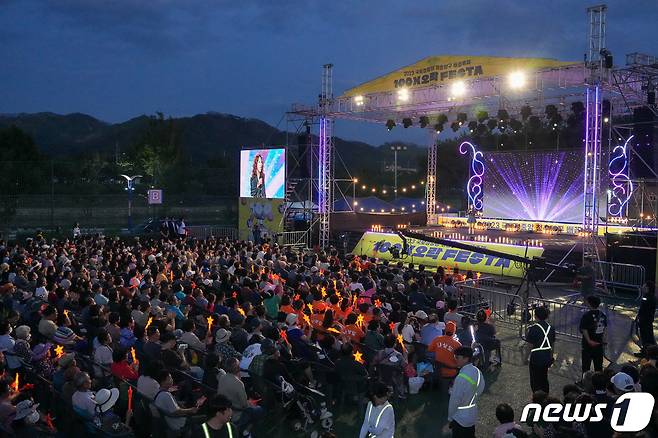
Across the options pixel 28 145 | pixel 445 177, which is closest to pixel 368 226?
pixel 28 145

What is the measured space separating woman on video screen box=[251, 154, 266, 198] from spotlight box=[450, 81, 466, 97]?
1115cm

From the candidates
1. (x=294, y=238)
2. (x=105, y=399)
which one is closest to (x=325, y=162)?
(x=294, y=238)

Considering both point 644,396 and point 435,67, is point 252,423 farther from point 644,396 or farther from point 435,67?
point 435,67

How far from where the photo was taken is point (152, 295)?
409 inches

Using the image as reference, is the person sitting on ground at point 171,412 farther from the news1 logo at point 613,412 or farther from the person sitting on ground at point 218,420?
the news1 logo at point 613,412

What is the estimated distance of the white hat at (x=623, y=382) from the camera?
5605 millimetres

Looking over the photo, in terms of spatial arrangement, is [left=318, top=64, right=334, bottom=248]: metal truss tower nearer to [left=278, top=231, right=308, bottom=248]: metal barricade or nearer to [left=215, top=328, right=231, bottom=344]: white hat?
[left=278, top=231, right=308, bottom=248]: metal barricade

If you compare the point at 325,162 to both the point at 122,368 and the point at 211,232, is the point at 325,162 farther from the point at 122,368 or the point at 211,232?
the point at 122,368

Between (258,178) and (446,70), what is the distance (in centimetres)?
1164

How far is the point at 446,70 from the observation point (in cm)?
1955

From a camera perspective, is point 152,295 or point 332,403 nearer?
point 332,403

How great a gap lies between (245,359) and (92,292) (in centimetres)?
494

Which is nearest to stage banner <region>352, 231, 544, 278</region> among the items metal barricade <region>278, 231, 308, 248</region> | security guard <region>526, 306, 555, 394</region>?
metal barricade <region>278, 231, 308, 248</region>

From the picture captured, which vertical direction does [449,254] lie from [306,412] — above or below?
above
